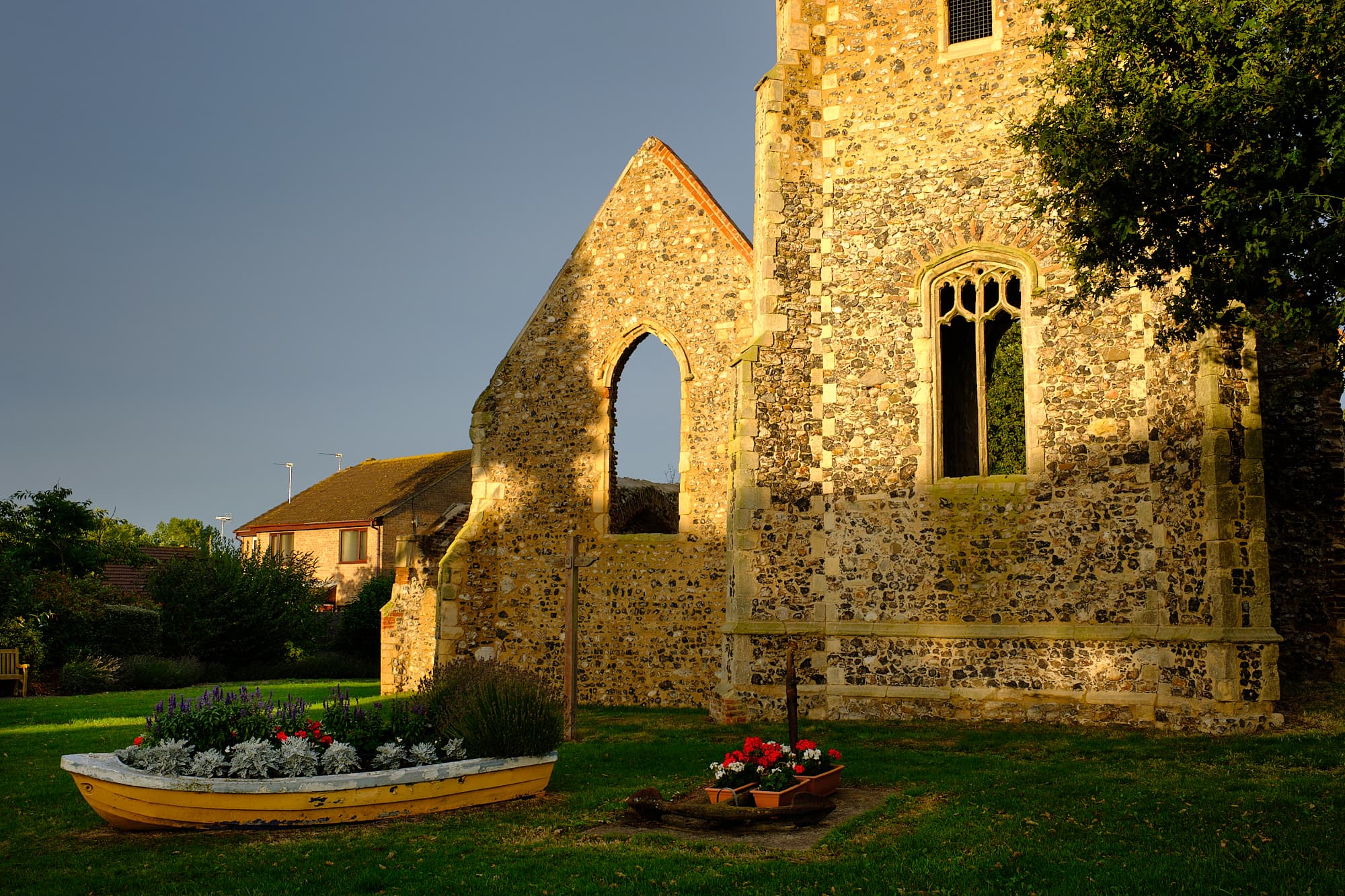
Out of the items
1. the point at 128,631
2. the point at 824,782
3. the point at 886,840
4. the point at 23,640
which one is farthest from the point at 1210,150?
the point at 128,631

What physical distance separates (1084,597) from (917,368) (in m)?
3.69

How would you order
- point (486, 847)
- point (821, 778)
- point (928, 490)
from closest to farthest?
point (486, 847), point (821, 778), point (928, 490)

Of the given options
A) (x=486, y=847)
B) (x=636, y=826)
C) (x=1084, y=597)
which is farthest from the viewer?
(x=1084, y=597)

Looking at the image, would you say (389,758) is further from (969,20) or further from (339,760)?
(969,20)

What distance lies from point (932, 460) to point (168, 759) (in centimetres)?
982

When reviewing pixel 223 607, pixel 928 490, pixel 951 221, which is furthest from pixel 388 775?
pixel 223 607

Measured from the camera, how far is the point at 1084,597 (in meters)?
13.3

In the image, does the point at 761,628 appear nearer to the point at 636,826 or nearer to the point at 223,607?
the point at 636,826

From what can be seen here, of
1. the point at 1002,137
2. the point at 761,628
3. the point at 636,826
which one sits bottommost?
the point at 636,826

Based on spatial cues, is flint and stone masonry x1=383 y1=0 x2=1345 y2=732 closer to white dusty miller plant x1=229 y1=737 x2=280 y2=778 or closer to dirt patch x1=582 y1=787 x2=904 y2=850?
dirt patch x1=582 y1=787 x2=904 y2=850

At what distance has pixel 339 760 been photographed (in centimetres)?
866

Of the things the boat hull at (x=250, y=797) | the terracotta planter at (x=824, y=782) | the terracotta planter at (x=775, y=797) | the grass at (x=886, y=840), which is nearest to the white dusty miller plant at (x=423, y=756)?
the boat hull at (x=250, y=797)

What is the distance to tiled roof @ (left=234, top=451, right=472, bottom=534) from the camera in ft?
130

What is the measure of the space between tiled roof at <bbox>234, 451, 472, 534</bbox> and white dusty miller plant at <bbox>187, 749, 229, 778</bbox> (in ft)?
100
